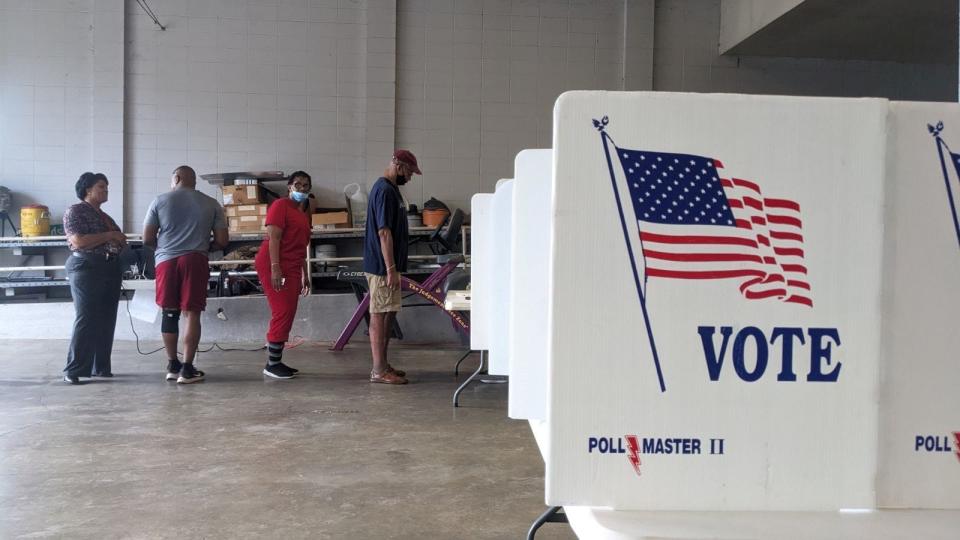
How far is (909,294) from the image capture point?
2.83 ft

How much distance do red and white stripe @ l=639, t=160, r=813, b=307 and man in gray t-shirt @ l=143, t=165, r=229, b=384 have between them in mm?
4522

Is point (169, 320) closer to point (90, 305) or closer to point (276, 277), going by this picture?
point (90, 305)

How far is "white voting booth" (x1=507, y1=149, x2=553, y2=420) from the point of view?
1481 mm

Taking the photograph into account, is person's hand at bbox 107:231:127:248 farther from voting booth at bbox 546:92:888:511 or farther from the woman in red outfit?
voting booth at bbox 546:92:888:511

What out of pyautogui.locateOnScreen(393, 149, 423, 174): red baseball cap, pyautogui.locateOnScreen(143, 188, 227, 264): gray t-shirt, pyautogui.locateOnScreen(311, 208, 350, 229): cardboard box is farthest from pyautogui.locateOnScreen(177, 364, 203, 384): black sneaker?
pyautogui.locateOnScreen(311, 208, 350, 229): cardboard box

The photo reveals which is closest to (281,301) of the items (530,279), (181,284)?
(181,284)

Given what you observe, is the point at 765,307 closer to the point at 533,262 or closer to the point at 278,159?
the point at 533,262

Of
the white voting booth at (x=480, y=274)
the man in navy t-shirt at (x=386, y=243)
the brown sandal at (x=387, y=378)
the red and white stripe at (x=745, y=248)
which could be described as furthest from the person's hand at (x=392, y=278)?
the red and white stripe at (x=745, y=248)

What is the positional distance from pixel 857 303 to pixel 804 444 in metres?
0.18

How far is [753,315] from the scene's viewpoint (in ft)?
2.81

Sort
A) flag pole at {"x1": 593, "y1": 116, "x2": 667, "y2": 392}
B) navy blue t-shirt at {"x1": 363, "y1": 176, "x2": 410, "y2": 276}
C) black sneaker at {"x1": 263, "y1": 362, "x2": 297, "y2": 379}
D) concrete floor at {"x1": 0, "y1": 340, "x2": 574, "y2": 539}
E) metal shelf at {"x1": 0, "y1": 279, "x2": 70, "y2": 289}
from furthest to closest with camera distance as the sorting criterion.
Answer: metal shelf at {"x1": 0, "y1": 279, "x2": 70, "y2": 289} → black sneaker at {"x1": 263, "y1": 362, "x2": 297, "y2": 379} → navy blue t-shirt at {"x1": 363, "y1": 176, "x2": 410, "y2": 276} → concrete floor at {"x1": 0, "y1": 340, "x2": 574, "y2": 539} → flag pole at {"x1": 593, "y1": 116, "x2": 667, "y2": 392}

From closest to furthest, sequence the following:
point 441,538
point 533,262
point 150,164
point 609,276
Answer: point 609,276 → point 533,262 → point 441,538 → point 150,164

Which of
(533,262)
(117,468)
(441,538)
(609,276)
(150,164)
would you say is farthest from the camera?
(150,164)

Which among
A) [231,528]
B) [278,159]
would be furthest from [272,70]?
A: [231,528]
